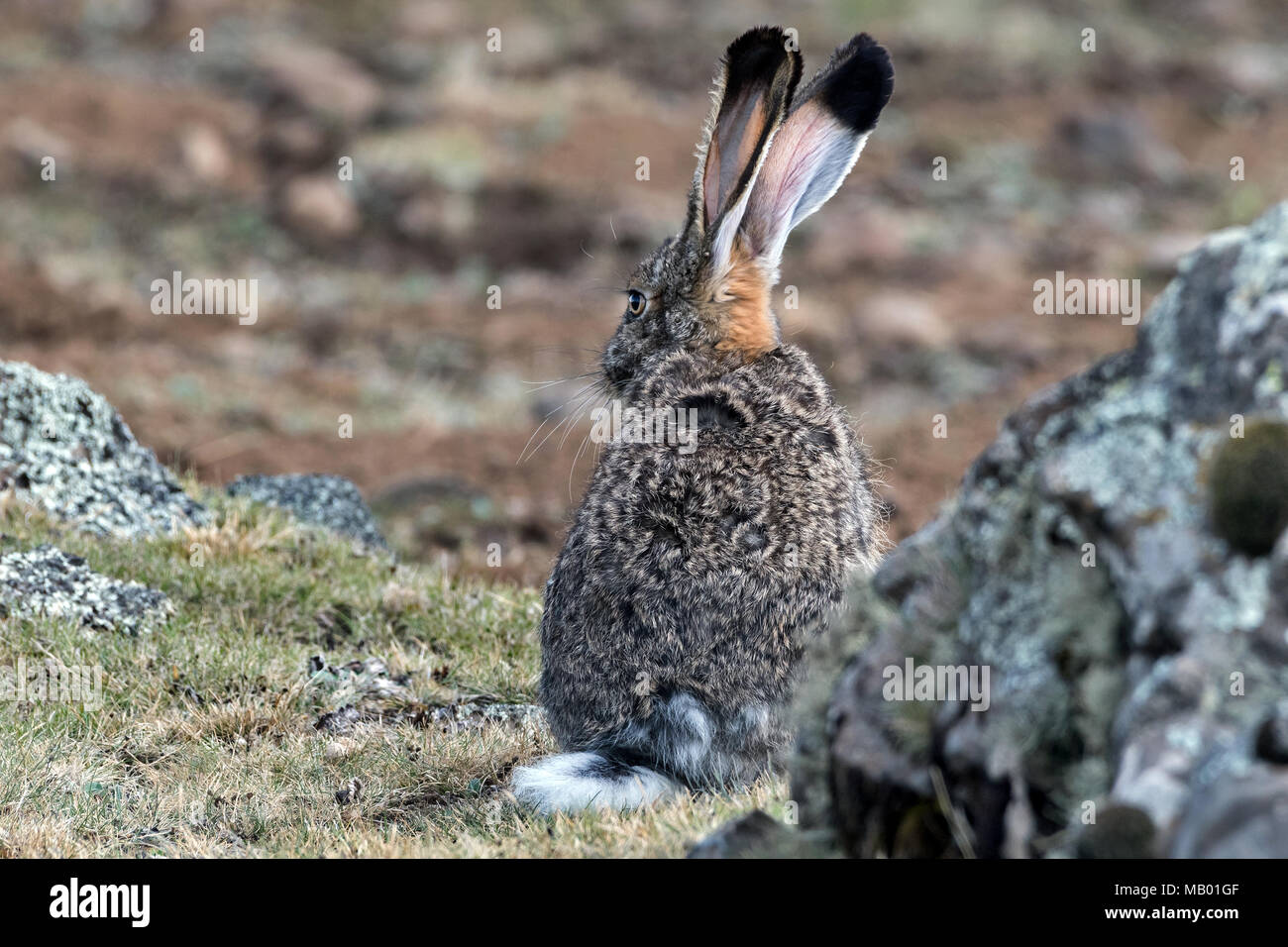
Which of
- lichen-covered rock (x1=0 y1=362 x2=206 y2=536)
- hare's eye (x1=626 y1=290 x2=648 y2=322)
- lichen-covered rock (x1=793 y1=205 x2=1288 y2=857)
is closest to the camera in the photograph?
lichen-covered rock (x1=793 y1=205 x2=1288 y2=857)

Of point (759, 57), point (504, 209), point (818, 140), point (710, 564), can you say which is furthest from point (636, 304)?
point (504, 209)

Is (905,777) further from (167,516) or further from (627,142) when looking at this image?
(627,142)

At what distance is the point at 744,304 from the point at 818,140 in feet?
2.59

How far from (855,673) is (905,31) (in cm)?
3324

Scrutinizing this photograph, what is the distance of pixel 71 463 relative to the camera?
8.77 meters

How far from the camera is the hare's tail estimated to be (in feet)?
16.8

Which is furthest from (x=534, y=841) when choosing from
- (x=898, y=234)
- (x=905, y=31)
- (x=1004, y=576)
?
(x=905, y=31)

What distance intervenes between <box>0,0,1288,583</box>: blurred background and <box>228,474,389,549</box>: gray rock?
82 cm

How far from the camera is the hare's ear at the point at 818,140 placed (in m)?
6.37

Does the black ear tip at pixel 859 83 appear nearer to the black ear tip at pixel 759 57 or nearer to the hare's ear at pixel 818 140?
the hare's ear at pixel 818 140

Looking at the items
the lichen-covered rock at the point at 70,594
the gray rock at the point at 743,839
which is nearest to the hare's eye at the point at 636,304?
the lichen-covered rock at the point at 70,594

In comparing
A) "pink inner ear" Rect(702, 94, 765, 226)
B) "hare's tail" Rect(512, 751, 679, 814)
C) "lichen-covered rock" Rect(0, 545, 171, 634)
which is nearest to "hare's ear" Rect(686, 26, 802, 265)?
"pink inner ear" Rect(702, 94, 765, 226)

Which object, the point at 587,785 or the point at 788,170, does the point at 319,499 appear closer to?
the point at 788,170

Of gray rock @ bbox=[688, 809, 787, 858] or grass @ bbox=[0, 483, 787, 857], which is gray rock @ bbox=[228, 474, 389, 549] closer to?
grass @ bbox=[0, 483, 787, 857]
